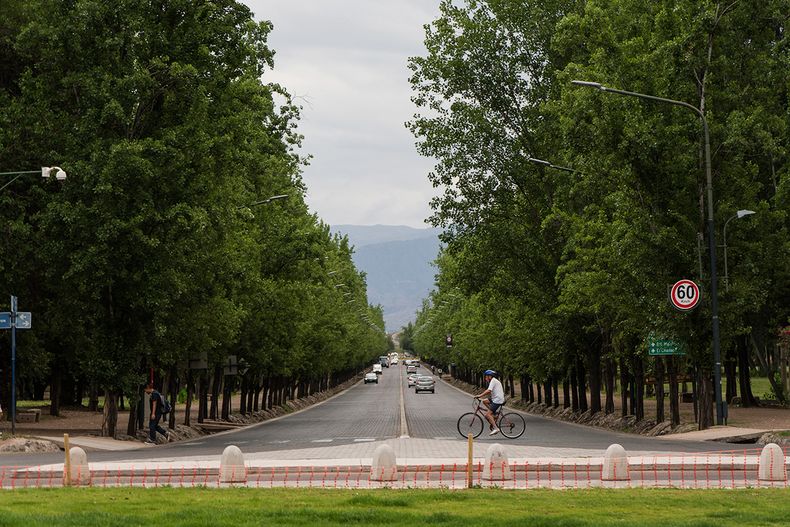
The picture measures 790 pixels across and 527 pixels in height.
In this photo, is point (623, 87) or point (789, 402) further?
point (789, 402)

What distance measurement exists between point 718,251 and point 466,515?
2426cm

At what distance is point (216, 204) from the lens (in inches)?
1422

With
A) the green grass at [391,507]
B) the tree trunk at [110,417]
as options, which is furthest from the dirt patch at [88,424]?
the green grass at [391,507]

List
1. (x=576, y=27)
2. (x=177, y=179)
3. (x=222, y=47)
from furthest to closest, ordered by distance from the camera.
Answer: (x=576, y=27), (x=222, y=47), (x=177, y=179)

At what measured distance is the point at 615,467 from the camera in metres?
18.3

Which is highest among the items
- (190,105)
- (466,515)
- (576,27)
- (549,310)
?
(576,27)

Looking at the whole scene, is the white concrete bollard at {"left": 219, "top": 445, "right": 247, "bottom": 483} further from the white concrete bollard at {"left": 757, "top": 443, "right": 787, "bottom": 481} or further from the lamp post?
the lamp post

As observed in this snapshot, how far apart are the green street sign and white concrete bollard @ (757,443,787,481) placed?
18095 millimetres

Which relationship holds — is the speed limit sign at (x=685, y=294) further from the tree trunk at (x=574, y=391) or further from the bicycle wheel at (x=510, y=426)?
the tree trunk at (x=574, y=391)

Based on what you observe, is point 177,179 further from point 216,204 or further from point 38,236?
point 38,236

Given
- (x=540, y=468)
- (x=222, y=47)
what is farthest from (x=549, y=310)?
(x=540, y=468)

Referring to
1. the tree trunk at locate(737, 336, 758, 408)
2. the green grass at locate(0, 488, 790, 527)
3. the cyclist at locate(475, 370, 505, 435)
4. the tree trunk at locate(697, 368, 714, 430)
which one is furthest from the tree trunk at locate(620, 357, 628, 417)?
the green grass at locate(0, 488, 790, 527)

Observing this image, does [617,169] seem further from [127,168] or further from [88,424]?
[88,424]

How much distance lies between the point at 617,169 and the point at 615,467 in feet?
62.5
